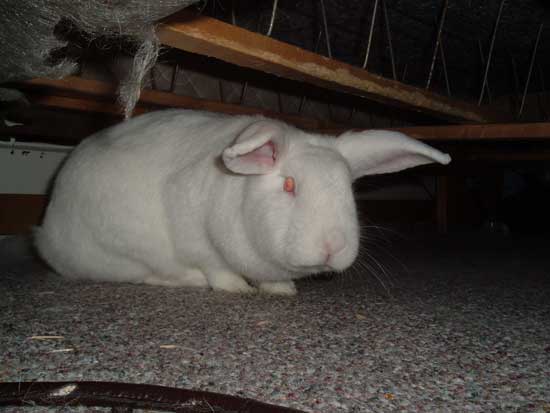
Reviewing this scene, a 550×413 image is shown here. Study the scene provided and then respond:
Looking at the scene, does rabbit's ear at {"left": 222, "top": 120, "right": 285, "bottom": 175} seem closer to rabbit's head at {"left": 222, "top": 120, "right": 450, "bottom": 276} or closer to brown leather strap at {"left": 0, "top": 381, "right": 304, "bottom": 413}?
rabbit's head at {"left": 222, "top": 120, "right": 450, "bottom": 276}

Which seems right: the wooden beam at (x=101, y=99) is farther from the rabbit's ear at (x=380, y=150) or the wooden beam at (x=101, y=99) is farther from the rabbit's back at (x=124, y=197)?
the rabbit's ear at (x=380, y=150)

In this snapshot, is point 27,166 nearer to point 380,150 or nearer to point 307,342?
point 380,150

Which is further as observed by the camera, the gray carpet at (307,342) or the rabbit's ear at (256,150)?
the rabbit's ear at (256,150)

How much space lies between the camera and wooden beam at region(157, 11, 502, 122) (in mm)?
1661

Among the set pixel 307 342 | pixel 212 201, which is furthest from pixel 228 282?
pixel 307 342

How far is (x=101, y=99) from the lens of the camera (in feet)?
9.53

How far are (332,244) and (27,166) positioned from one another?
3264 millimetres

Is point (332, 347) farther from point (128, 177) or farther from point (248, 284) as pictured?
point (128, 177)

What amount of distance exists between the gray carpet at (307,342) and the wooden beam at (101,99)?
985 mm

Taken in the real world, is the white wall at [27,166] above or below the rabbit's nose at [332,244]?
below

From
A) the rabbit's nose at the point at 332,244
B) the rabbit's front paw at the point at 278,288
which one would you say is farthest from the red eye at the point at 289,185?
the rabbit's front paw at the point at 278,288

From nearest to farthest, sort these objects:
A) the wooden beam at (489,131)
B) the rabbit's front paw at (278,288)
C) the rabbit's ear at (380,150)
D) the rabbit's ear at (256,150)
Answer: the rabbit's ear at (256,150) → the rabbit's ear at (380,150) → the rabbit's front paw at (278,288) → the wooden beam at (489,131)

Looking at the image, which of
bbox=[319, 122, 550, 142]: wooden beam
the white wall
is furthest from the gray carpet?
the white wall

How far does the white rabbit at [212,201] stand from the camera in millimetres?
2016
